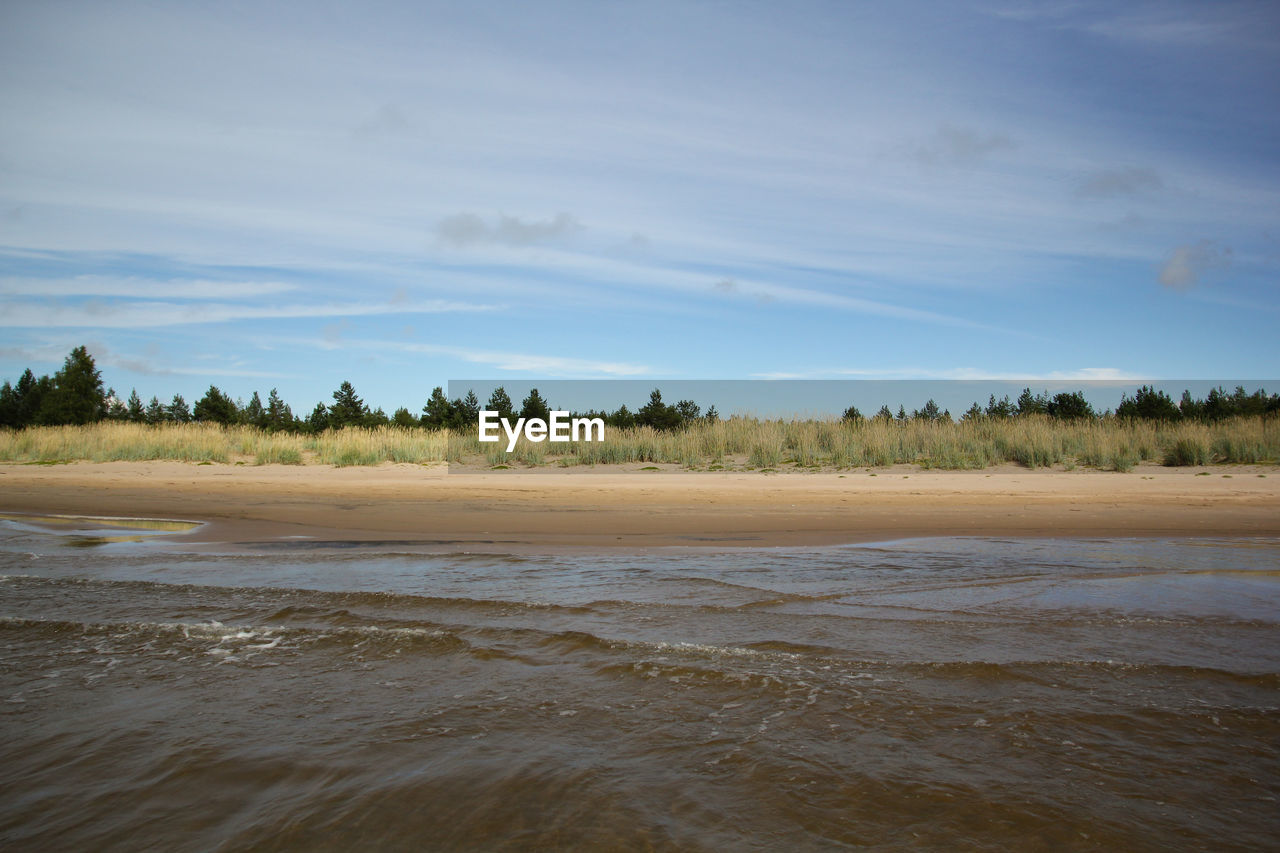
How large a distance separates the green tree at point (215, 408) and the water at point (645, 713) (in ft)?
146

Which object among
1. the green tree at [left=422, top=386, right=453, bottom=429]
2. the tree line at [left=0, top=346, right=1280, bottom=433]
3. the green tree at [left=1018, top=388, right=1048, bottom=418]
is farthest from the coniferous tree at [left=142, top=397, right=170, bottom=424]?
the green tree at [left=1018, top=388, right=1048, bottom=418]

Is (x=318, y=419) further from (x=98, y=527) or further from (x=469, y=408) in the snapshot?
(x=98, y=527)

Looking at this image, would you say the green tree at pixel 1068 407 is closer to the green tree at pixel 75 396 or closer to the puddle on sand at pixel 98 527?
the puddle on sand at pixel 98 527

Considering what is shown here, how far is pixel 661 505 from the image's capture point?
13.6 metres

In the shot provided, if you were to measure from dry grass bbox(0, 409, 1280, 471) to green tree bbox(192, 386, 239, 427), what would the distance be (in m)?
17.8

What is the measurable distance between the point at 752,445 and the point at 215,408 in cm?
3745

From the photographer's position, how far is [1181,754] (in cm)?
301

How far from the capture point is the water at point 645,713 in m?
2.55

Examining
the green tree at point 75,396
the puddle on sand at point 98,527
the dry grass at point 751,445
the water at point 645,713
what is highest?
the green tree at point 75,396

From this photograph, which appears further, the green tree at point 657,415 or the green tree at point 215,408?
the green tree at point 215,408

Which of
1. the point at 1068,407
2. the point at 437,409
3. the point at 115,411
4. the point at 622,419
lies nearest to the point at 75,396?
the point at 115,411

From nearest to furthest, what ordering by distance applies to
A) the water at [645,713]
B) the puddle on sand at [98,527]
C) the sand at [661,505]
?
the water at [645,713], the puddle on sand at [98,527], the sand at [661,505]

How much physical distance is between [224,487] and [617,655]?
1609 cm

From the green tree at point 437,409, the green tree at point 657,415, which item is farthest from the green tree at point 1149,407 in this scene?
the green tree at point 437,409
